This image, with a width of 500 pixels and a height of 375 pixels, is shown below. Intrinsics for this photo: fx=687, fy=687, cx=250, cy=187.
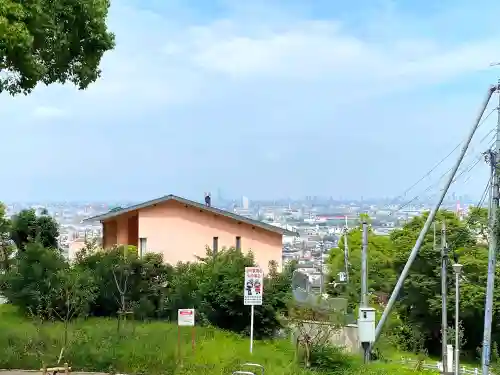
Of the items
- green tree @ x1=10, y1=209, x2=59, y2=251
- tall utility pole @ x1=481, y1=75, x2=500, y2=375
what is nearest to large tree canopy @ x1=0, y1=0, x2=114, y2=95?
tall utility pole @ x1=481, y1=75, x2=500, y2=375

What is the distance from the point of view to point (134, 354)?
43.7 feet

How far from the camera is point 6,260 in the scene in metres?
31.2

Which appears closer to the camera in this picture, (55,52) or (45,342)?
(55,52)

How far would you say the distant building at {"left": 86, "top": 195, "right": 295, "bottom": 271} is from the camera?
2645 centimetres

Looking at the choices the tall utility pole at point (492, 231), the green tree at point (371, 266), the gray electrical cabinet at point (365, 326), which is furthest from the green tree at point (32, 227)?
the green tree at point (371, 266)

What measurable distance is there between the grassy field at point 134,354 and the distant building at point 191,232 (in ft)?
33.7

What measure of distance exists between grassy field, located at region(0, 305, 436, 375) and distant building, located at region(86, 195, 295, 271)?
33.7ft

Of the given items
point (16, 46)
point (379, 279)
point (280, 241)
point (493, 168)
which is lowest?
point (379, 279)

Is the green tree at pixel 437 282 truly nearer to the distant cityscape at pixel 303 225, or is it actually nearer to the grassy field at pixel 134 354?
the distant cityscape at pixel 303 225

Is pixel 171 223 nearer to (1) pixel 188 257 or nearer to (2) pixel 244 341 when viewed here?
(1) pixel 188 257

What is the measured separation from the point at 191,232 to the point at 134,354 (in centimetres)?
1343

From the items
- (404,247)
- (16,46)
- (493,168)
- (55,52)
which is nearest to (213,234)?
(493,168)

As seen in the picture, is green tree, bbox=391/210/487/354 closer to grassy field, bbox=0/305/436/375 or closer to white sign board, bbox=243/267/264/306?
grassy field, bbox=0/305/436/375

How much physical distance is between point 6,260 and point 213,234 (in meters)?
10.8
